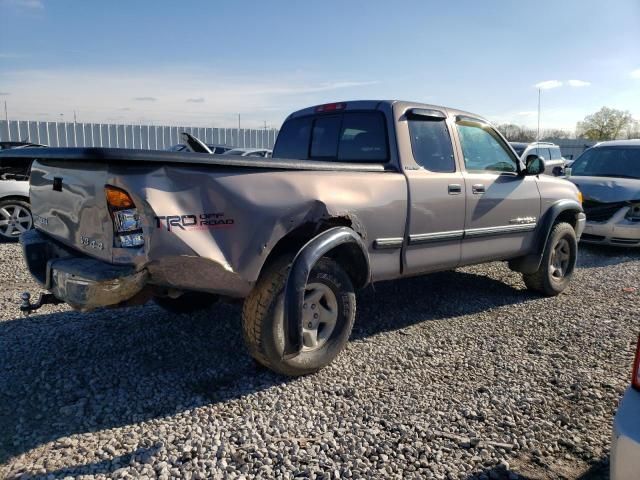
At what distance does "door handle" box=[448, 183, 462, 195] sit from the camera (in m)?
4.52

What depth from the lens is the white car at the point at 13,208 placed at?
793 cm

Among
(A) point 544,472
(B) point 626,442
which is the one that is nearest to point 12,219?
(A) point 544,472

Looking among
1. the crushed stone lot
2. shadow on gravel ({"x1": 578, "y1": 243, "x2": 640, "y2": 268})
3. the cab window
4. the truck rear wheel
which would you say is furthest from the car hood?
the truck rear wheel

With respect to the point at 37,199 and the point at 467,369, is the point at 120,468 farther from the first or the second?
the point at 467,369

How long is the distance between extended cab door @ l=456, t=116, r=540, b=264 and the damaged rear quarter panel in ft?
4.88

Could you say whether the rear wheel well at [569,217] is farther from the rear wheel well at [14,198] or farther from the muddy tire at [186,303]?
the rear wheel well at [14,198]

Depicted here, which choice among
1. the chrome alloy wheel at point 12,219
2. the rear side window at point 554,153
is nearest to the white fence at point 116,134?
the chrome alloy wheel at point 12,219

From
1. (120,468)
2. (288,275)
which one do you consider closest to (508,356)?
(288,275)

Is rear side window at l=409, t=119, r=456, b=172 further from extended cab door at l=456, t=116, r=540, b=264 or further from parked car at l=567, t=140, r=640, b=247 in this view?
parked car at l=567, t=140, r=640, b=247

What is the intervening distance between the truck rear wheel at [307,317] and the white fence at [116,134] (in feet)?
60.8

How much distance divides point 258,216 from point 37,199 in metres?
1.72

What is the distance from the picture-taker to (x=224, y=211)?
307cm

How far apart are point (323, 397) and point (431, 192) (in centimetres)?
192

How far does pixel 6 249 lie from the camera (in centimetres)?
762
